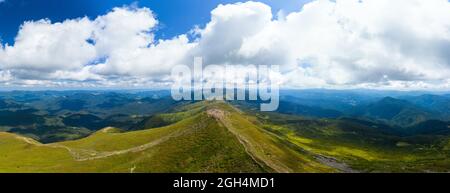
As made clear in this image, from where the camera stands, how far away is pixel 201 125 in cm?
18700
